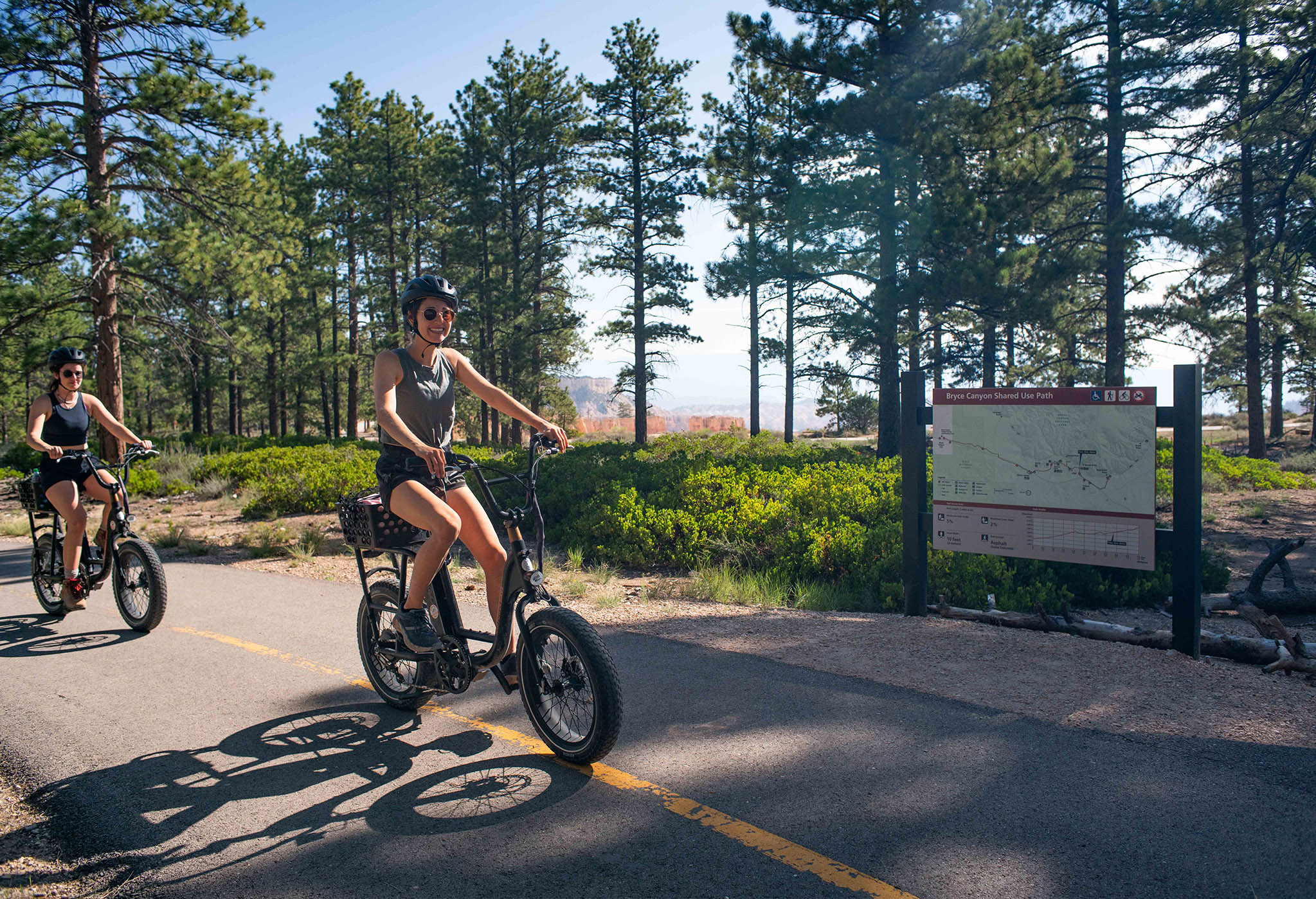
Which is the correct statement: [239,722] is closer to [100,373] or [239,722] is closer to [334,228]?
[100,373]

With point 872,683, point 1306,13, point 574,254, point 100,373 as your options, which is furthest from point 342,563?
point 574,254

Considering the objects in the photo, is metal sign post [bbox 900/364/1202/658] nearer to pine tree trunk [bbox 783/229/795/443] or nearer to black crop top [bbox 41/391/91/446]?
black crop top [bbox 41/391/91/446]

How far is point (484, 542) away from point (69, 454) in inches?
191

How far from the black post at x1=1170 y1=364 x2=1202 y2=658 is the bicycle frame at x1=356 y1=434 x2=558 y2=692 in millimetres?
4459

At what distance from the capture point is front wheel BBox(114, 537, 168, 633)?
619cm

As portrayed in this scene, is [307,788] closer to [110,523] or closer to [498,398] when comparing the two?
[498,398]

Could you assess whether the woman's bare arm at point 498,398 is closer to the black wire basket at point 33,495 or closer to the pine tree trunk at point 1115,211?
the black wire basket at point 33,495

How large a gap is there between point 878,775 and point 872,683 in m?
1.37

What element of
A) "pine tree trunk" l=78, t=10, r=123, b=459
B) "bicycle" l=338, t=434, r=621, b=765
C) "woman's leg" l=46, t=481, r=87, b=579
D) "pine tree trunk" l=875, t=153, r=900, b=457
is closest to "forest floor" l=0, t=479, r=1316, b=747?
"bicycle" l=338, t=434, r=621, b=765

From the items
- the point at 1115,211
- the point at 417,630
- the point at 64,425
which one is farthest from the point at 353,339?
the point at 417,630

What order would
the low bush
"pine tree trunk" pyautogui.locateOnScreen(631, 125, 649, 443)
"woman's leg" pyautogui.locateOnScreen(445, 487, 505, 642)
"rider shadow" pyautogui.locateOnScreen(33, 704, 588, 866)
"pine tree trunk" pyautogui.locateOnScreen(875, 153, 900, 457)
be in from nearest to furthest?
"rider shadow" pyautogui.locateOnScreen(33, 704, 588, 866), "woman's leg" pyautogui.locateOnScreen(445, 487, 505, 642), the low bush, "pine tree trunk" pyautogui.locateOnScreen(875, 153, 900, 457), "pine tree trunk" pyautogui.locateOnScreen(631, 125, 649, 443)

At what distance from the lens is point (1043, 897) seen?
105 inches

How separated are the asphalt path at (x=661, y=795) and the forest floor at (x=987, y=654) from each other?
1.01 ft

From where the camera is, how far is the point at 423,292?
4.05m
